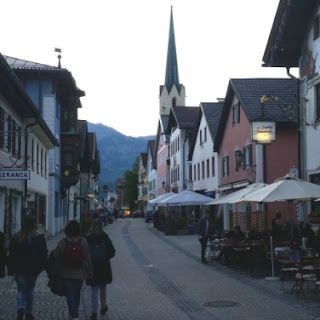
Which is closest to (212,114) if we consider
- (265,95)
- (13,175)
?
(265,95)

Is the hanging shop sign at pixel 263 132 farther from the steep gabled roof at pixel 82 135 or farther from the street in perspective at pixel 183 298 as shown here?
the steep gabled roof at pixel 82 135

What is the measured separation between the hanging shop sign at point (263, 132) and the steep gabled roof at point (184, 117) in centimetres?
3408

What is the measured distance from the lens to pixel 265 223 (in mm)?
29656

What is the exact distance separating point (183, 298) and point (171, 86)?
9785cm

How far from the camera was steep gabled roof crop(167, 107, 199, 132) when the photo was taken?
5962 centimetres

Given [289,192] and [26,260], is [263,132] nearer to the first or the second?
[289,192]

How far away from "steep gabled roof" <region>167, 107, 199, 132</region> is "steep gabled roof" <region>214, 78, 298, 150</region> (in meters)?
19.9

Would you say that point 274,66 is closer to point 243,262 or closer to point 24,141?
point 243,262

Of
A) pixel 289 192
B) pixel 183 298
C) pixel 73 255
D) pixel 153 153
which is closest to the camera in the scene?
pixel 73 255

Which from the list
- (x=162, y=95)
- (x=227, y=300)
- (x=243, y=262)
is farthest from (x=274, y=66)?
(x=162, y=95)

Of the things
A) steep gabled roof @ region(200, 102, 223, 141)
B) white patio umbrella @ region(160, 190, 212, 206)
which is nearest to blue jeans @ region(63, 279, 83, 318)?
white patio umbrella @ region(160, 190, 212, 206)

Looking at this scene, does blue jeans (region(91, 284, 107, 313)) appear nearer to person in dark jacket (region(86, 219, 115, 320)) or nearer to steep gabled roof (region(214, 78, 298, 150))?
person in dark jacket (region(86, 219, 115, 320))

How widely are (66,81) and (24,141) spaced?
42.0ft

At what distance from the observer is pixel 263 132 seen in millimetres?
24891
